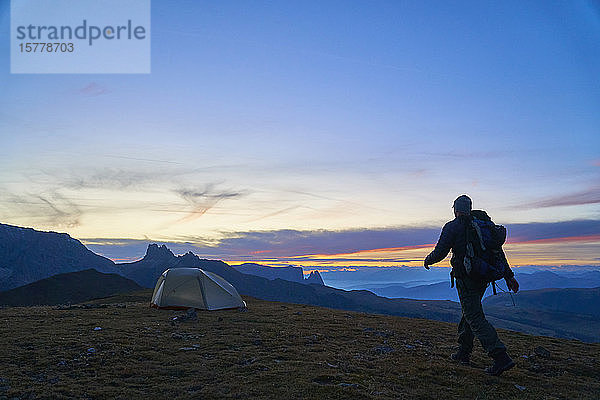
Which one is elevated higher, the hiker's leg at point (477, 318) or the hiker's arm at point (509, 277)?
the hiker's arm at point (509, 277)

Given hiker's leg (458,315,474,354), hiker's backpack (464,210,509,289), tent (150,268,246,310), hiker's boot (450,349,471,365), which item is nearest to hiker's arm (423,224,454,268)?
hiker's backpack (464,210,509,289)

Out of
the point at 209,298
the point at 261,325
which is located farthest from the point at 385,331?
the point at 209,298

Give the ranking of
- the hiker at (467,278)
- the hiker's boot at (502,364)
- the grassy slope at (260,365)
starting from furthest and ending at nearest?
the hiker at (467,278)
the hiker's boot at (502,364)
the grassy slope at (260,365)

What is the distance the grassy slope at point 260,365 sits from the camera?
7.90 metres

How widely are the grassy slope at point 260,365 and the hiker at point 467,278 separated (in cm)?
71

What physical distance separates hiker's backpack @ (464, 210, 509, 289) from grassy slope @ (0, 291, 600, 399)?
2.48 metres

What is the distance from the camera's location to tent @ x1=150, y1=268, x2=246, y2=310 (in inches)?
877

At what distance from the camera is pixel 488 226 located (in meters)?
9.27

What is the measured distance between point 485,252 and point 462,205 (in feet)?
4.28

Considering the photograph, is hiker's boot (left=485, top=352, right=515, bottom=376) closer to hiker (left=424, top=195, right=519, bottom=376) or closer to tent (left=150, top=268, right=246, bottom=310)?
hiker (left=424, top=195, right=519, bottom=376)

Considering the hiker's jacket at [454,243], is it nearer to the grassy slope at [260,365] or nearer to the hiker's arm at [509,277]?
the hiker's arm at [509,277]

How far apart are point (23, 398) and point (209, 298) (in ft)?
49.4

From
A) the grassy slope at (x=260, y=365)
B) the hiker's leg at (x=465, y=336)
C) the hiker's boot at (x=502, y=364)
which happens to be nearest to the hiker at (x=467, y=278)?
the hiker's boot at (x=502, y=364)

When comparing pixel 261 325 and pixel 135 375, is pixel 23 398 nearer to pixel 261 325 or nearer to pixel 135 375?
pixel 135 375
